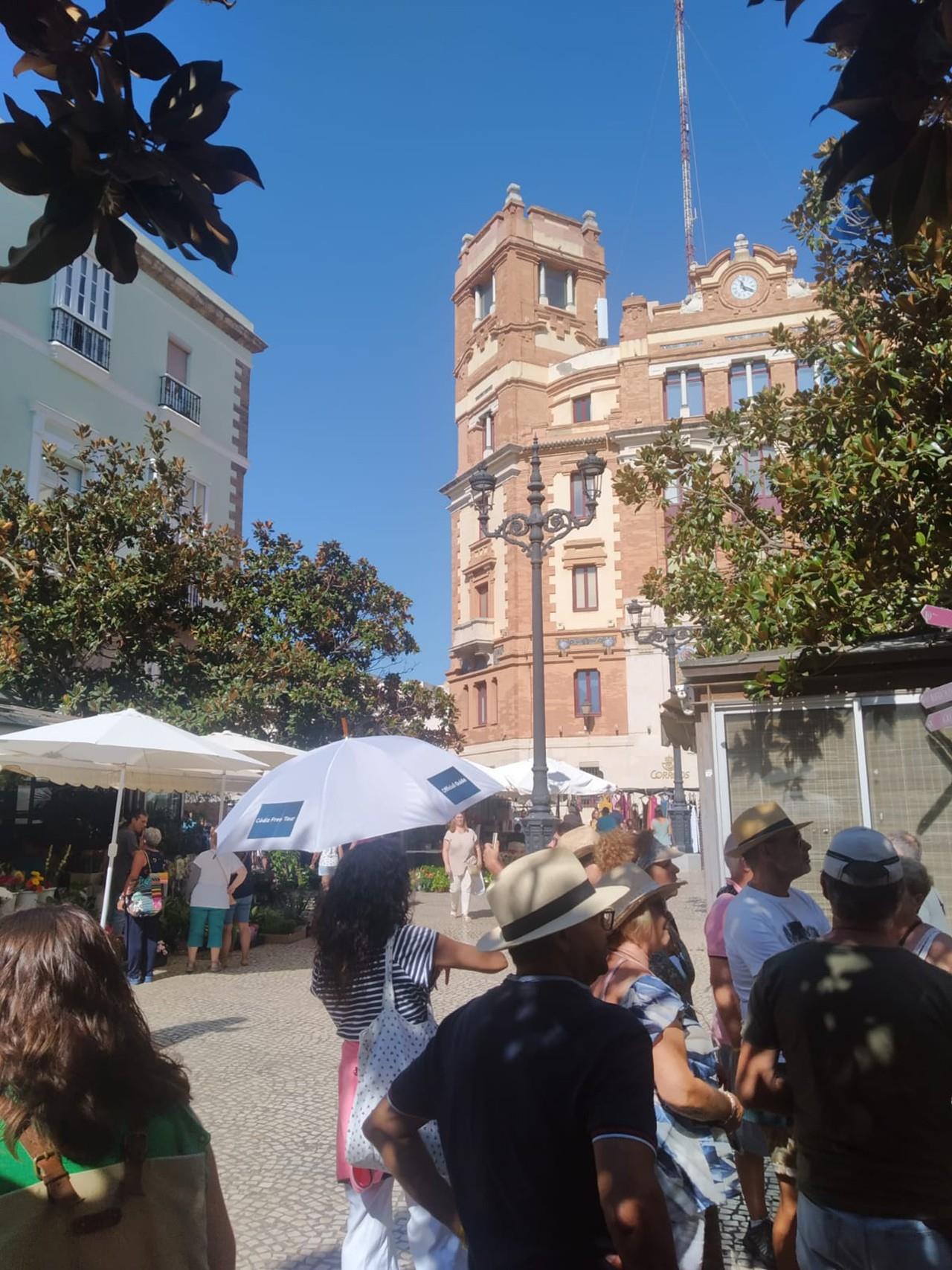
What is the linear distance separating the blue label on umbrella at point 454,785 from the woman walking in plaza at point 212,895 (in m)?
6.09

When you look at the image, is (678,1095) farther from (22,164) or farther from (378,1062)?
(22,164)

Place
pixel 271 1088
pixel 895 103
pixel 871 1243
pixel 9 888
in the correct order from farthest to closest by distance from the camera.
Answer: pixel 9 888 → pixel 271 1088 → pixel 871 1243 → pixel 895 103

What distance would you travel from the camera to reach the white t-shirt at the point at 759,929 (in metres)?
3.76

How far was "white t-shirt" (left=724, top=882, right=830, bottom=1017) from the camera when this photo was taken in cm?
376

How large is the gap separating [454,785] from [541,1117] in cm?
362

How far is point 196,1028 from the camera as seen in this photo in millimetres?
8492

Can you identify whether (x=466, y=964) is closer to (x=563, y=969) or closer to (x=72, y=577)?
(x=563, y=969)

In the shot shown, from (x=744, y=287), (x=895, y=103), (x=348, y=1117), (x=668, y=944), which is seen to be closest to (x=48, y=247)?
(x=895, y=103)

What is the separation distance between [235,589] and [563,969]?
16184 mm

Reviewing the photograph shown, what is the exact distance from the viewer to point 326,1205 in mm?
4773

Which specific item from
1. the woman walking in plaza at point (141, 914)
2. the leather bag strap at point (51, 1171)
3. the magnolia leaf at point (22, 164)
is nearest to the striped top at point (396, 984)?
the leather bag strap at point (51, 1171)

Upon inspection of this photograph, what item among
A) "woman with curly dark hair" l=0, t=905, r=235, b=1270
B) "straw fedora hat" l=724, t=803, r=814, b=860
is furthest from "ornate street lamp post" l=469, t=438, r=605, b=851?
"woman with curly dark hair" l=0, t=905, r=235, b=1270

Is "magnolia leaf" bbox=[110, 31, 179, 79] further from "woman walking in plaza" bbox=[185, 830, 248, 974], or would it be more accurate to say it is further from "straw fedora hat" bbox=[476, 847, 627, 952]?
"woman walking in plaza" bbox=[185, 830, 248, 974]

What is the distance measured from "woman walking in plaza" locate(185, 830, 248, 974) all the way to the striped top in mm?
7700
